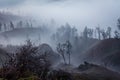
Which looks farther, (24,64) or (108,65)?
(108,65)

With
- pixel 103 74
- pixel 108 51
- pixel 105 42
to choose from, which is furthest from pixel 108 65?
pixel 103 74

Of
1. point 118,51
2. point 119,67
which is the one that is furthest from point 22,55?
point 118,51

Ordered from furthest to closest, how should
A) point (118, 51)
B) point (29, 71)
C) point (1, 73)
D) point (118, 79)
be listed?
point (118, 51)
point (118, 79)
point (29, 71)
point (1, 73)

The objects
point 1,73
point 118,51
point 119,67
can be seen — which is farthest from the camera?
point 118,51

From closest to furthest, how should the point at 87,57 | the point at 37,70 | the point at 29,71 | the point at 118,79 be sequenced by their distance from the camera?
the point at 29,71 < the point at 37,70 < the point at 118,79 < the point at 87,57

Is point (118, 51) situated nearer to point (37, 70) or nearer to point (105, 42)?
point (105, 42)

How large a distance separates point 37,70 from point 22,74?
269 centimetres

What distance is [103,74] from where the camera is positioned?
119 meters

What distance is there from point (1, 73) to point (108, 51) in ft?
564

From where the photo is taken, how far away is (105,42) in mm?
195500

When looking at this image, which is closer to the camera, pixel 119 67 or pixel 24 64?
pixel 24 64

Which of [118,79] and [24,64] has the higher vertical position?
[24,64]

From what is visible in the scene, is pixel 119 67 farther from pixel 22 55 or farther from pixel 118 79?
pixel 22 55

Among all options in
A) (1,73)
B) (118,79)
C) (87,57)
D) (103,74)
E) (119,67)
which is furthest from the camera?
(87,57)
